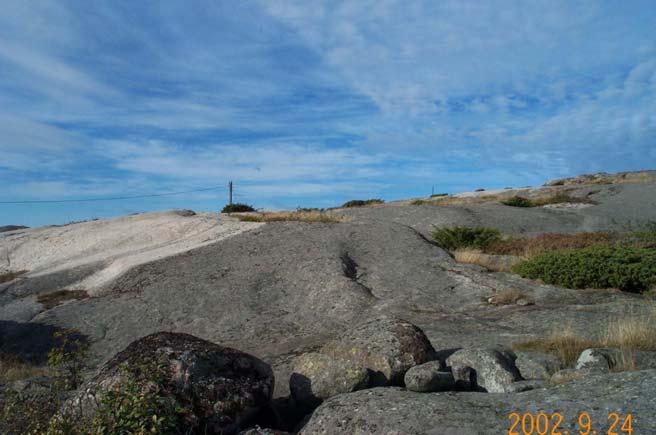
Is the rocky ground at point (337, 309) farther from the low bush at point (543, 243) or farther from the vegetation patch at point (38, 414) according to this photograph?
the low bush at point (543, 243)

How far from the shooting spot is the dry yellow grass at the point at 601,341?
7.60 m

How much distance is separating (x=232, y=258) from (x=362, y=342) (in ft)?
32.5

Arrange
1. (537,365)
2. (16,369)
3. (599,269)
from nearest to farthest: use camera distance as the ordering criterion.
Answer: (537,365)
(16,369)
(599,269)

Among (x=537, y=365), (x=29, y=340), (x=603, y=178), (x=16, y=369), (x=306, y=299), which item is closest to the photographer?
(x=537, y=365)

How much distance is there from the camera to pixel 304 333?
1198 centimetres

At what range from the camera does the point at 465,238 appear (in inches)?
778

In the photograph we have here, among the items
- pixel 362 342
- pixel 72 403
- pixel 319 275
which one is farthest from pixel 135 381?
pixel 319 275

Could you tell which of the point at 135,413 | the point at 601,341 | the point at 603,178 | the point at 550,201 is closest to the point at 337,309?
the point at 601,341

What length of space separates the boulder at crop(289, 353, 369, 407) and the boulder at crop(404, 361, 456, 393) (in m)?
0.66

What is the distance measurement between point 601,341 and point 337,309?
6.41 meters

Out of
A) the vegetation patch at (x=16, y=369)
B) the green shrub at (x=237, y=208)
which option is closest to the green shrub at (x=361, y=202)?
the green shrub at (x=237, y=208)

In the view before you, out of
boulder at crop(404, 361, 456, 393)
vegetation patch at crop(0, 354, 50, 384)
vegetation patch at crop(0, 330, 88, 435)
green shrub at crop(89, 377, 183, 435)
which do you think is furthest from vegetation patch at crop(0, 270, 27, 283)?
boulder at crop(404, 361, 456, 393)

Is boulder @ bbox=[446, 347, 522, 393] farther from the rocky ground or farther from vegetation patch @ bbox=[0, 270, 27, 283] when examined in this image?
vegetation patch @ bbox=[0, 270, 27, 283]

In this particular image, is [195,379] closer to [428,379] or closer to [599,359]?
[428,379]
